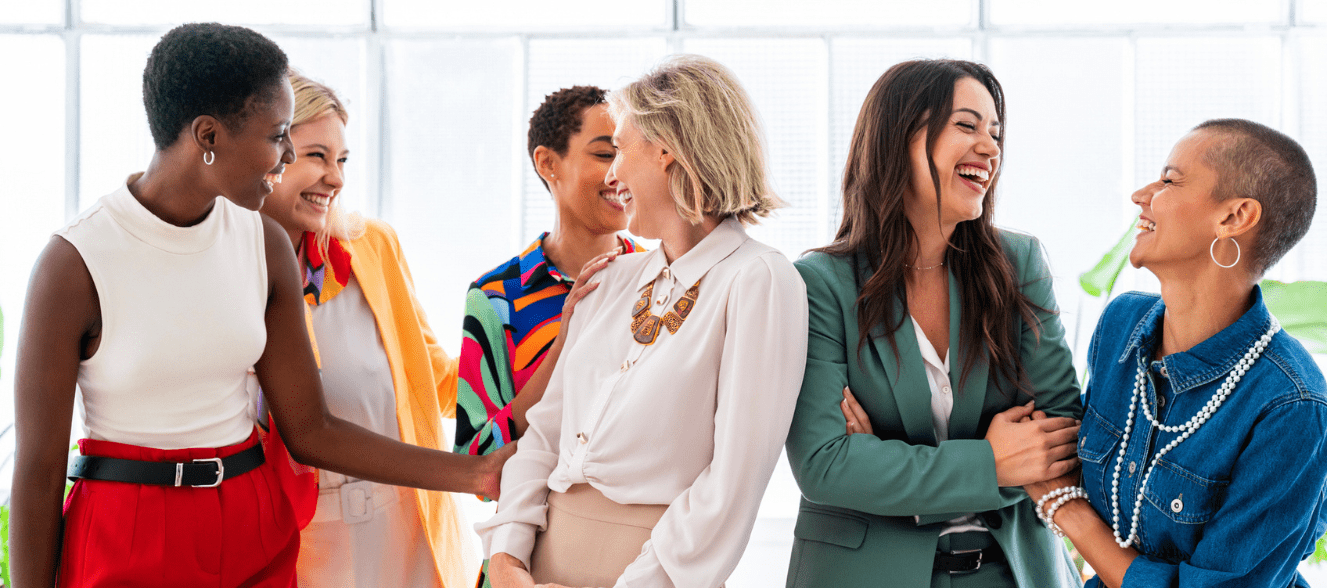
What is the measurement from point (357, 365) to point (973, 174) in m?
1.40

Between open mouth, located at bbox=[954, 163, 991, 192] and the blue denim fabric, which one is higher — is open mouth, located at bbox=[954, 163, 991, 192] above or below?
above

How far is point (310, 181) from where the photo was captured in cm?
204

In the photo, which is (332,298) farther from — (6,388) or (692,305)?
(6,388)

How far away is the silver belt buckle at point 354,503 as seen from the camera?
6.59 feet

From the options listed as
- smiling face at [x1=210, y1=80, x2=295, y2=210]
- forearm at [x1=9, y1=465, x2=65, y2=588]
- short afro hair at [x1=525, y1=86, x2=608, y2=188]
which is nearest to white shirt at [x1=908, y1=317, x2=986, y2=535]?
short afro hair at [x1=525, y1=86, x2=608, y2=188]

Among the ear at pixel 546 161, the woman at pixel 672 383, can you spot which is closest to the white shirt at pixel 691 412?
the woman at pixel 672 383

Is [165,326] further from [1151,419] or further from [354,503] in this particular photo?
[1151,419]

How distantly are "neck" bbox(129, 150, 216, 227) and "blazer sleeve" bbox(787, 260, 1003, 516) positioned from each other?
1.08m

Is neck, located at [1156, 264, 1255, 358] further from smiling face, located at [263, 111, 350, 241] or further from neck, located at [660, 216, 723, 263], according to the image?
smiling face, located at [263, 111, 350, 241]

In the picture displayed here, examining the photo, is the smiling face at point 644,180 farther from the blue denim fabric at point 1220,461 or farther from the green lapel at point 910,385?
the blue denim fabric at point 1220,461

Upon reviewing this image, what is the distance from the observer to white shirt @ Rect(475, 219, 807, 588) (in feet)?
4.42

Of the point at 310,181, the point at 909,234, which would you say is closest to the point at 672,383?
the point at 909,234

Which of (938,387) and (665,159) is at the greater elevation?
(665,159)

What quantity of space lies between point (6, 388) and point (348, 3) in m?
2.54
